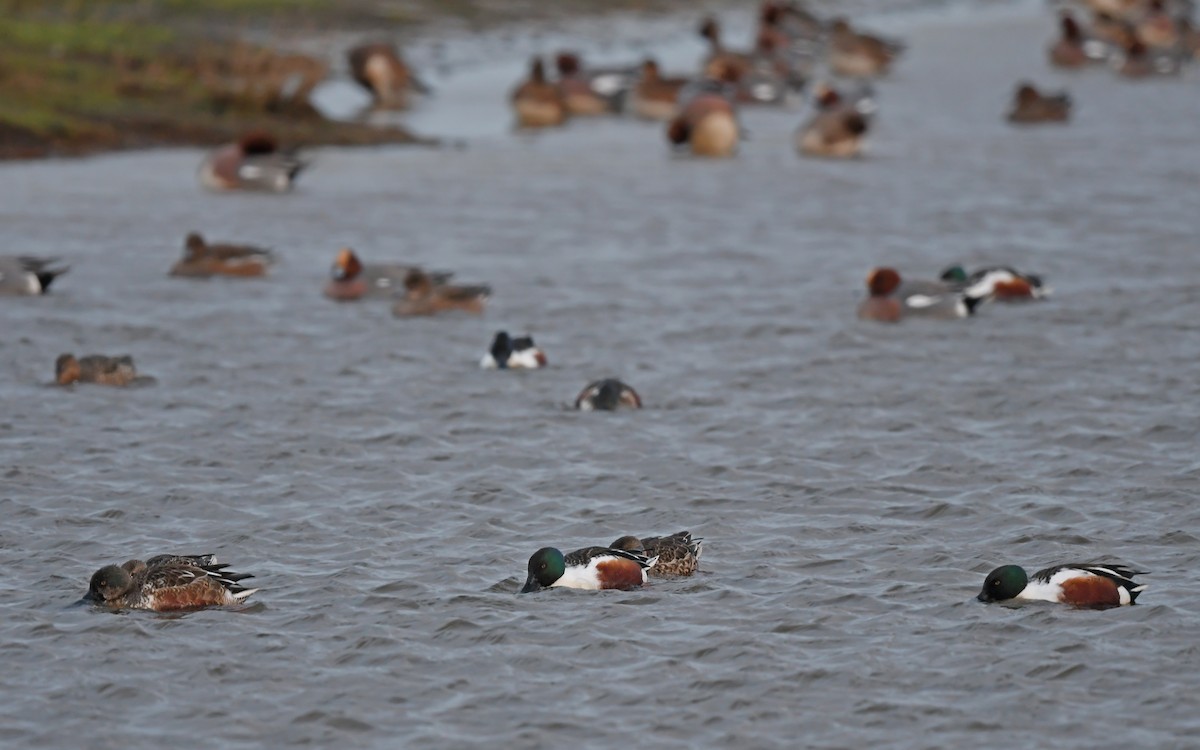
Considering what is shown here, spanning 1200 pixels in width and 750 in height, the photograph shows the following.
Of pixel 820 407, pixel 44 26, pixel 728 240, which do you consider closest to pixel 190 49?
pixel 44 26

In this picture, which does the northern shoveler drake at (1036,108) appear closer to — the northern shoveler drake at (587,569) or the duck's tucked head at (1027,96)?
the duck's tucked head at (1027,96)

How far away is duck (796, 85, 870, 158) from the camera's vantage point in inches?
962

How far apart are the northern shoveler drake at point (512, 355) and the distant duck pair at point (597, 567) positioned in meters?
4.66

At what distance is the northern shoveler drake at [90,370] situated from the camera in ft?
45.1

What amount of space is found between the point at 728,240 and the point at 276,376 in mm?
6627

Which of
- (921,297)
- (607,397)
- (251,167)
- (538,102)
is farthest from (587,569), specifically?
(538,102)

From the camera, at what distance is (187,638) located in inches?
362

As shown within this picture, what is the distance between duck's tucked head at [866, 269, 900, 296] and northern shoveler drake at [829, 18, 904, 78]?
18.0 meters

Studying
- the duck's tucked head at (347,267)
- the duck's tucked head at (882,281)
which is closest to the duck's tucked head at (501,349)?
the duck's tucked head at (347,267)

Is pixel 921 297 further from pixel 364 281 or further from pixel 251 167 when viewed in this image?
pixel 251 167

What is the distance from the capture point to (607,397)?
13328 millimetres

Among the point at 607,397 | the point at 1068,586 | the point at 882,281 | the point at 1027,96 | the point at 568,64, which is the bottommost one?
the point at 1068,586

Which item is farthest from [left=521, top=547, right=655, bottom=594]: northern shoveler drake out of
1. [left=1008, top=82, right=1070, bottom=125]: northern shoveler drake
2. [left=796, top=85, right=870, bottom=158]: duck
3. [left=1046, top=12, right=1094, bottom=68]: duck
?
[left=1046, top=12, right=1094, bottom=68]: duck

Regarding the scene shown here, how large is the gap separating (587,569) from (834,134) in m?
15.7
